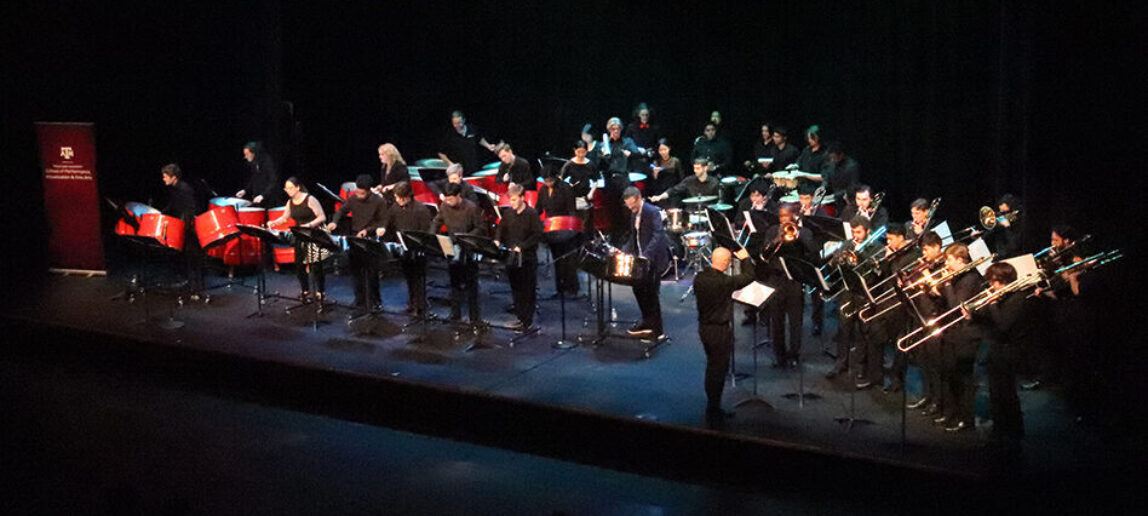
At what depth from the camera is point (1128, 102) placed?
8.97 meters

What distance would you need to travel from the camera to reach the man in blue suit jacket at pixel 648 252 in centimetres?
1170

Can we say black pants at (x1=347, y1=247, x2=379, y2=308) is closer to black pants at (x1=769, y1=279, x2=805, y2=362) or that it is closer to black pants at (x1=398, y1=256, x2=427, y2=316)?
black pants at (x1=398, y1=256, x2=427, y2=316)

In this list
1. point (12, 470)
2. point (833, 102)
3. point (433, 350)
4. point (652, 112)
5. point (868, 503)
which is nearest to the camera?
point (868, 503)

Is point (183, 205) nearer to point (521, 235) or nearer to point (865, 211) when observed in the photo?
point (521, 235)

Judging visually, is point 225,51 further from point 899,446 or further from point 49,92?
point 899,446

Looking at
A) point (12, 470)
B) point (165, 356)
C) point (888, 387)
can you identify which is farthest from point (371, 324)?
point (888, 387)

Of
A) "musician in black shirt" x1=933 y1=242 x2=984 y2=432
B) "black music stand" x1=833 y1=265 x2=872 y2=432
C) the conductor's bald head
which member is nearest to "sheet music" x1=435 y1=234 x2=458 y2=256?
the conductor's bald head

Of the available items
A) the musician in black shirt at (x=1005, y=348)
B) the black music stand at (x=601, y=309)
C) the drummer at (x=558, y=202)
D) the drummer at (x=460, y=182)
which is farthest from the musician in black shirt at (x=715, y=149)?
the musician in black shirt at (x=1005, y=348)

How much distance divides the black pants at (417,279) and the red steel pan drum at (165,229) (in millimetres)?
3126

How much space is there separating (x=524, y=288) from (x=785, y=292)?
2885 mm

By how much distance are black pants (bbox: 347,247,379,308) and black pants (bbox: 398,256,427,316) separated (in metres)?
0.45

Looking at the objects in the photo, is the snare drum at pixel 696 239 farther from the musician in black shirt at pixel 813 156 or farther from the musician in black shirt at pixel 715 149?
the musician in black shirt at pixel 715 149

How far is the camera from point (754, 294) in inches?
367

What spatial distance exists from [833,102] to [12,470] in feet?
37.2
